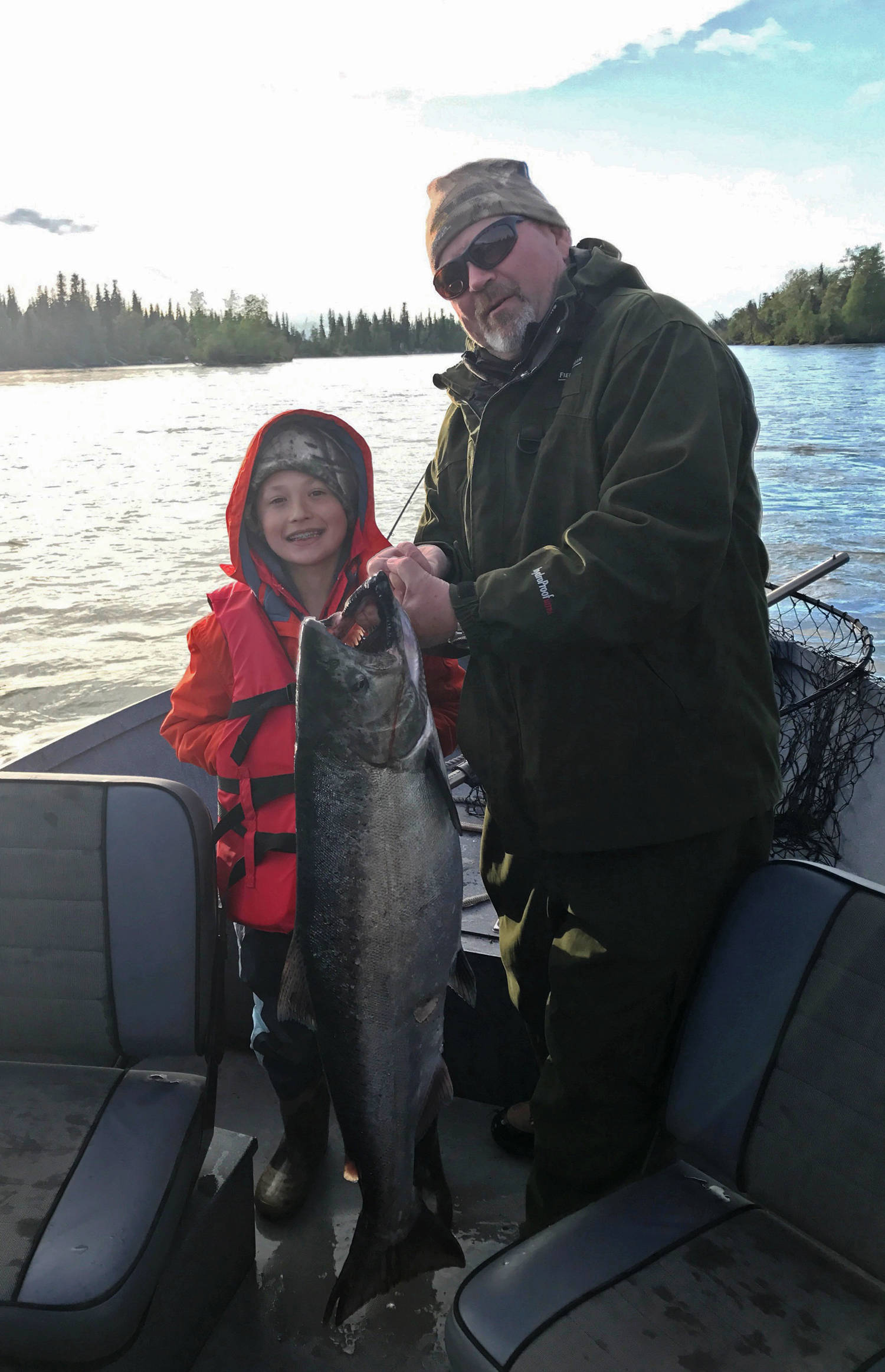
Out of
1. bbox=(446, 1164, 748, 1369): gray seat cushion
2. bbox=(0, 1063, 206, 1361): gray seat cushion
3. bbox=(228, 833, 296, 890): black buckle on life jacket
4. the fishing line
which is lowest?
bbox=(0, 1063, 206, 1361): gray seat cushion

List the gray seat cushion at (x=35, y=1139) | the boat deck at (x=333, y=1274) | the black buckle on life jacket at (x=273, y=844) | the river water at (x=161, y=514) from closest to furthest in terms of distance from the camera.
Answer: the gray seat cushion at (x=35, y=1139) → the boat deck at (x=333, y=1274) → the black buckle on life jacket at (x=273, y=844) → the river water at (x=161, y=514)

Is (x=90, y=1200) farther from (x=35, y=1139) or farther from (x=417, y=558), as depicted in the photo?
(x=417, y=558)

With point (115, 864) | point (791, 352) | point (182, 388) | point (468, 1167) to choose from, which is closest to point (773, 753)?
point (115, 864)

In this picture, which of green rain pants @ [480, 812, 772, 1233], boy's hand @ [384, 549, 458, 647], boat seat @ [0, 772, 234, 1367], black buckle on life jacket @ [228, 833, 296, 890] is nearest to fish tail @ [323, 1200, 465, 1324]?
green rain pants @ [480, 812, 772, 1233]

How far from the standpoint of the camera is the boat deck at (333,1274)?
2.51m

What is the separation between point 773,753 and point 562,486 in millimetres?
784

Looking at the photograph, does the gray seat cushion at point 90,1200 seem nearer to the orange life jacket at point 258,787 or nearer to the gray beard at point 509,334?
the orange life jacket at point 258,787

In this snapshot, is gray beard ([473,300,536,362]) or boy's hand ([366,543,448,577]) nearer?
boy's hand ([366,543,448,577])

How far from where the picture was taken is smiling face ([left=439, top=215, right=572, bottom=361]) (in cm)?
234

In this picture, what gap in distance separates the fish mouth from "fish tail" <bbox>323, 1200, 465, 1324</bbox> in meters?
1.29

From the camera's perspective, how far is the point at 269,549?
293cm

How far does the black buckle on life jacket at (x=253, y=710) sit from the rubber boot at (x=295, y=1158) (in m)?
1.08

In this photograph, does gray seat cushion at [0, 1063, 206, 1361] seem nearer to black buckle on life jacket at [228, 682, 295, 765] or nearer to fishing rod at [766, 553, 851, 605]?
black buckle on life jacket at [228, 682, 295, 765]

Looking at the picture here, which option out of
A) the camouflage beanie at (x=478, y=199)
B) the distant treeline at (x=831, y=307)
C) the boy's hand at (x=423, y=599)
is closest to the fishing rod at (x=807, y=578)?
the camouflage beanie at (x=478, y=199)
